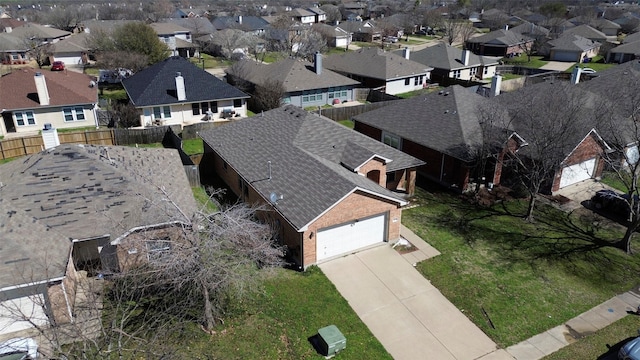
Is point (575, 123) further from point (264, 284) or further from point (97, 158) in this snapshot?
point (97, 158)

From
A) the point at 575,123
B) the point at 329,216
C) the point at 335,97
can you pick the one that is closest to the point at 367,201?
the point at 329,216

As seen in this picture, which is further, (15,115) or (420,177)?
(15,115)

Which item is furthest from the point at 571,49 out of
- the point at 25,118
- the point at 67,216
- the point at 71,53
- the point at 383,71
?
the point at 67,216

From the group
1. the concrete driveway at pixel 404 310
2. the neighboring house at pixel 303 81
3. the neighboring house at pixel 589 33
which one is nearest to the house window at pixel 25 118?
the neighboring house at pixel 303 81

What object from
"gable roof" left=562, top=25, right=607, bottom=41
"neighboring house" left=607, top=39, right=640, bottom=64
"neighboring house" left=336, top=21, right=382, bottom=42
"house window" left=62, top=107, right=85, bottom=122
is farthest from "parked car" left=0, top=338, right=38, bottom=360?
"gable roof" left=562, top=25, right=607, bottom=41

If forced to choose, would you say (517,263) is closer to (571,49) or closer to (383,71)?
(383,71)

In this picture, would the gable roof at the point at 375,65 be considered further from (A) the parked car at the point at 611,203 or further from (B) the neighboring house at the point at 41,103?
(B) the neighboring house at the point at 41,103
